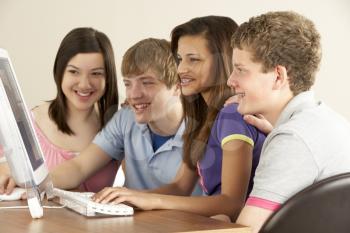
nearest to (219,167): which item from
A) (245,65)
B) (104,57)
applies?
(245,65)

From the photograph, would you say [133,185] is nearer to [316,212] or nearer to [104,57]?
[104,57]

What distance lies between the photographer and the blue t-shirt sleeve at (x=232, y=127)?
1.86 m

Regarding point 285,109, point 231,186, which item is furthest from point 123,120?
point 285,109

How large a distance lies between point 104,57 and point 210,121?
0.78 m

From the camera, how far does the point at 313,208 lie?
4.23ft

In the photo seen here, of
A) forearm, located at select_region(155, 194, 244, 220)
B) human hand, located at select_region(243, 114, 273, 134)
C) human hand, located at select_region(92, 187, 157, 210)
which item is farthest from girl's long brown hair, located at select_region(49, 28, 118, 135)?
human hand, located at select_region(92, 187, 157, 210)

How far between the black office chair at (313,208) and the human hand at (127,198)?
0.38 metres

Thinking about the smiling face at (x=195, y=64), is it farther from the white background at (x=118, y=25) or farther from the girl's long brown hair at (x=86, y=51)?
the white background at (x=118, y=25)

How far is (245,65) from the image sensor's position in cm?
169

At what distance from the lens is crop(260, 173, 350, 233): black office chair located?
1.28 m

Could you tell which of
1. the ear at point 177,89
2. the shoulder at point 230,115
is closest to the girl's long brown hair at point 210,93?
the shoulder at point 230,115

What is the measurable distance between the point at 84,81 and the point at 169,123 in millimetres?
471

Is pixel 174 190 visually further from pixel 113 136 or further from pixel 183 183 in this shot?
pixel 113 136

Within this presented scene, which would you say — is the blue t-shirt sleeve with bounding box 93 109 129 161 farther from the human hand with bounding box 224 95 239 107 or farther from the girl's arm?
the girl's arm
